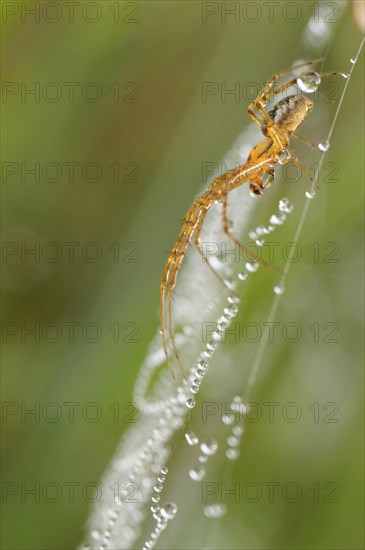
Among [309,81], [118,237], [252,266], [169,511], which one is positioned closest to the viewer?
[309,81]

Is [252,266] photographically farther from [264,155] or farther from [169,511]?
[169,511]

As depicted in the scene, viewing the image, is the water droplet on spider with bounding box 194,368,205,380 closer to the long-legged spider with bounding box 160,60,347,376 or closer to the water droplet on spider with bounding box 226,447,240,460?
the long-legged spider with bounding box 160,60,347,376

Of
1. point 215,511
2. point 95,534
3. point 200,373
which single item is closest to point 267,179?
point 200,373

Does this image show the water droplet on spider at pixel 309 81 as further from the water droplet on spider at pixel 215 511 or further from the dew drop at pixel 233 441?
the water droplet on spider at pixel 215 511

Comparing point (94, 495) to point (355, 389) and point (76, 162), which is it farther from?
point (76, 162)

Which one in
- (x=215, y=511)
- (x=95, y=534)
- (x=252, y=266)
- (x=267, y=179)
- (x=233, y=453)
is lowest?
(x=95, y=534)

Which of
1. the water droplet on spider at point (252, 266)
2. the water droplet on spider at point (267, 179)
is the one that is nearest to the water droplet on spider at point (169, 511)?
the water droplet on spider at point (252, 266)

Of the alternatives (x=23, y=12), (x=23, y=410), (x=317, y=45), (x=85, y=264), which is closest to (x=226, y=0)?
(x=317, y=45)
